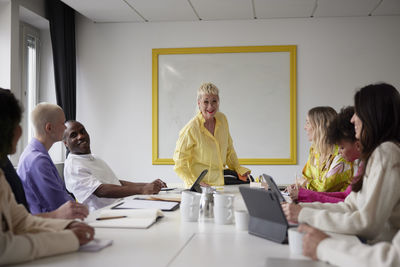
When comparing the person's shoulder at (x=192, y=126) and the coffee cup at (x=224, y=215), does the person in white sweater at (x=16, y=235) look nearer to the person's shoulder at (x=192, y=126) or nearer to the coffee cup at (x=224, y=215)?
the coffee cup at (x=224, y=215)

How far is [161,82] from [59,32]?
1458 millimetres

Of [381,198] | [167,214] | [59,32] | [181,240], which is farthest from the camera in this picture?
[59,32]

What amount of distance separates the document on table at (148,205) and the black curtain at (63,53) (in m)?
3.54

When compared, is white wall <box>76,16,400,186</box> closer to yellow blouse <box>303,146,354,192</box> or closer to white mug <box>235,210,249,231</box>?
yellow blouse <box>303,146,354,192</box>

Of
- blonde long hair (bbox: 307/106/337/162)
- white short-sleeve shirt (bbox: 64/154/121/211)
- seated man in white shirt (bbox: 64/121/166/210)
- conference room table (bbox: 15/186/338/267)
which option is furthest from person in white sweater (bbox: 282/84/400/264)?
white short-sleeve shirt (bbox: 64/154/121/211)

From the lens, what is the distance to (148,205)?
245 centimetres

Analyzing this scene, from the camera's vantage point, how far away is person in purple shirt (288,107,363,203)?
258 centimetres

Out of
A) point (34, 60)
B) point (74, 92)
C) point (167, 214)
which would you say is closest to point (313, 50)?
point (74, 92)

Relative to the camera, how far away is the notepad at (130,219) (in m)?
1.92

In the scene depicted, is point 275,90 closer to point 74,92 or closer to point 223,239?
point 74,92

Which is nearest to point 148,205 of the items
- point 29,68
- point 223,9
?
point 223,9

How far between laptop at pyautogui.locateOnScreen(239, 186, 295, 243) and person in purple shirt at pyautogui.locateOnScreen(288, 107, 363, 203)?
0.84 meters

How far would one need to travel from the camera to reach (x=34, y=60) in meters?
5.81

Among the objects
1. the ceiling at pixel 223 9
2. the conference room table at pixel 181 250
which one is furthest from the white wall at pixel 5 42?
the conference room table at pixel 181 250
